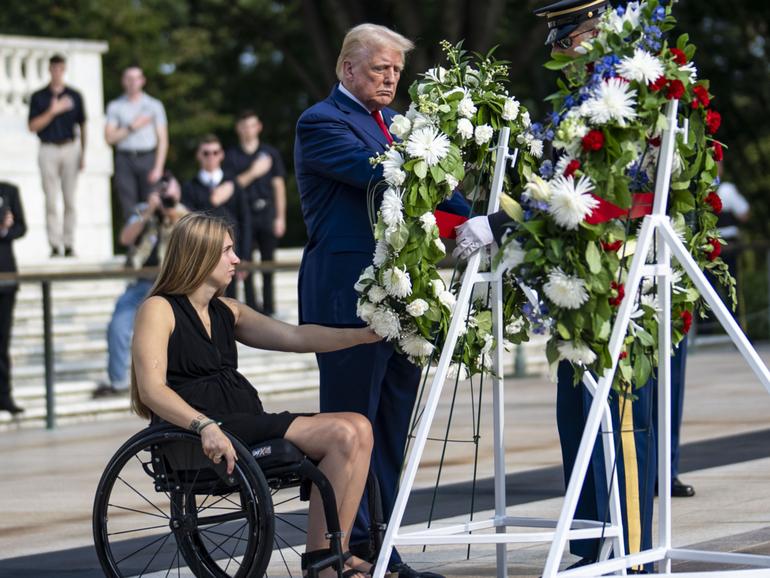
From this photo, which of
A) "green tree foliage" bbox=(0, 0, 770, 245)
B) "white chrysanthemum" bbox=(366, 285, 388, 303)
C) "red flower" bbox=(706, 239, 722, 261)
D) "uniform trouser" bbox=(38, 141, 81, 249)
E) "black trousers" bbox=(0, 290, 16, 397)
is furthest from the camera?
"green tree foliage" bbox=(0, 0, 770, 245)

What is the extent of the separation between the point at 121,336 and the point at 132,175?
3.63 metres

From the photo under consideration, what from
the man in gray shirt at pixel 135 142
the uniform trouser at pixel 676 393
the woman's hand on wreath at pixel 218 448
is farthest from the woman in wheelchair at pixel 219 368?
the man in gray shirt at pixel 135 142

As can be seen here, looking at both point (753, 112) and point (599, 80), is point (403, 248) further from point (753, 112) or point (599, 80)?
point (753, 112)

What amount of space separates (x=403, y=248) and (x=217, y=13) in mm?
22637

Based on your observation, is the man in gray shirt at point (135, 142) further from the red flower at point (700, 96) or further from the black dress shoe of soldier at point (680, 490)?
the red flower at point (700, 96)

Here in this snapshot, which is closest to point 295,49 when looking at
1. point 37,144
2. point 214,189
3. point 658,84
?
point 37,144

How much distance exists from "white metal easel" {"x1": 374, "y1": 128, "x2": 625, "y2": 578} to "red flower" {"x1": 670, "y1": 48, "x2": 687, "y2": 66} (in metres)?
0.61

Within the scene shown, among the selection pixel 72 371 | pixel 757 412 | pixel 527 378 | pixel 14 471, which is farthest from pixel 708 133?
pixel 527 378

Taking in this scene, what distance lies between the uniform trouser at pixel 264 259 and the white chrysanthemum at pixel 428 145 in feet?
29.8

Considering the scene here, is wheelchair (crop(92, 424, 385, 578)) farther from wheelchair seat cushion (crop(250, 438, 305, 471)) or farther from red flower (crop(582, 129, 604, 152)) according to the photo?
red flower (crop(582, 129, 604, 152))

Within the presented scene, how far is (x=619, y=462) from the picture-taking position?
213 inches

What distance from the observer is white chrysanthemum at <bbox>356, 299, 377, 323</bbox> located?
5023mm

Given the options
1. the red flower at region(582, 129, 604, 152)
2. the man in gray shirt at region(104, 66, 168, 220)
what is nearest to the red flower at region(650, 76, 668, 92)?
the red flower at region(582, 129, 604, 152)

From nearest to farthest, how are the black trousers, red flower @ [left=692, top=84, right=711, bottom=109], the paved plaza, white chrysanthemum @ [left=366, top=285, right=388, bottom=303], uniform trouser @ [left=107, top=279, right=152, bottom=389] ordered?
red flower @ [left=692, top=84, right=711, bottom=109]
white chrysanthemum @ [left=366, top=285, right=388, bottom=303]
the paved plaza
the black trousers
uniform trouser @ [left=107, top=279, right=152, bottom=389]
